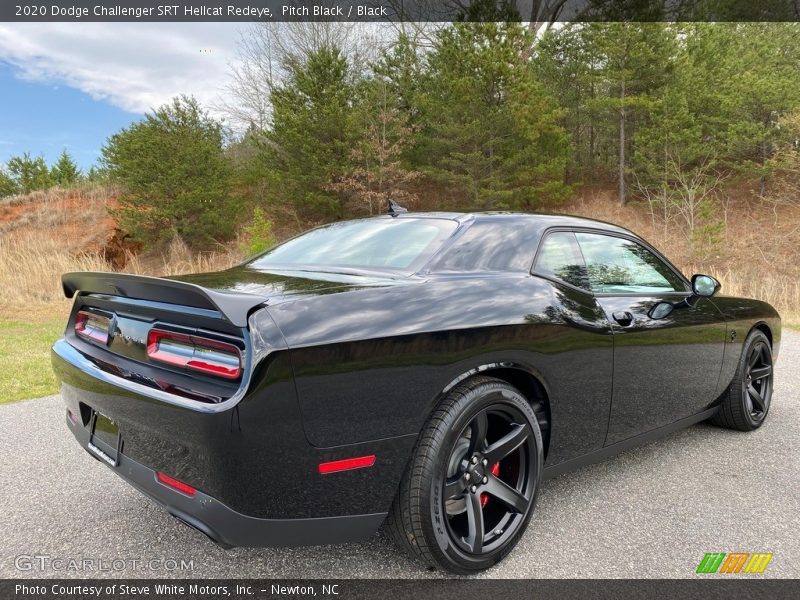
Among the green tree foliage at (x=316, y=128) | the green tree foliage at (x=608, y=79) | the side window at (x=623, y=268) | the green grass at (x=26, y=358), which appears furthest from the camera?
the green tree foliage at (x=608, y=79)

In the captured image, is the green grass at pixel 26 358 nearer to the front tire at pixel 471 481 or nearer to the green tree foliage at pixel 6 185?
the front tire at pixel 471 481

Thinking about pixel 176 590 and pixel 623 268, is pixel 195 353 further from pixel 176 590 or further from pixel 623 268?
pixel 623 268

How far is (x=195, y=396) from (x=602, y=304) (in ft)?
6.35

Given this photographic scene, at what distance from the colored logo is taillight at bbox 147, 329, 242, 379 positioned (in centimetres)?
197

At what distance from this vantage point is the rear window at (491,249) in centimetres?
237

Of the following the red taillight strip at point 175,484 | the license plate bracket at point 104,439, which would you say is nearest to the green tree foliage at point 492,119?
the license plate bracket at point 104,439

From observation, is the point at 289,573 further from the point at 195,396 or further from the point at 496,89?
the point at 496,89

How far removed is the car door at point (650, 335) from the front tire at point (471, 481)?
2.19 ft

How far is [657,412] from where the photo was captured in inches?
116

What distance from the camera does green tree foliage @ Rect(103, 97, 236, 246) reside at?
76.2ft

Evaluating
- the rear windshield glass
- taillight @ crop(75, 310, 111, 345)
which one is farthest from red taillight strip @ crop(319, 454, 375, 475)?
taillight @ crop(75, 310, 111, 345)

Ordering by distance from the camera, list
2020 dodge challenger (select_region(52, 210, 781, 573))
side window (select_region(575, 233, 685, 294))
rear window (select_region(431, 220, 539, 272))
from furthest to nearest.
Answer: side window (select_region(575, 233, 685, 294)) < rear window (select_region(431, 220, 539, 272)) < 2020 dodge challenger (select_region(52, 210, 781, 573))

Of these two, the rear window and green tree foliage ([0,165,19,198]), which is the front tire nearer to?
the rear window

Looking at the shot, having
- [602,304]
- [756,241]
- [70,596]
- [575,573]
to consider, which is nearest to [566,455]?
[575,573]
